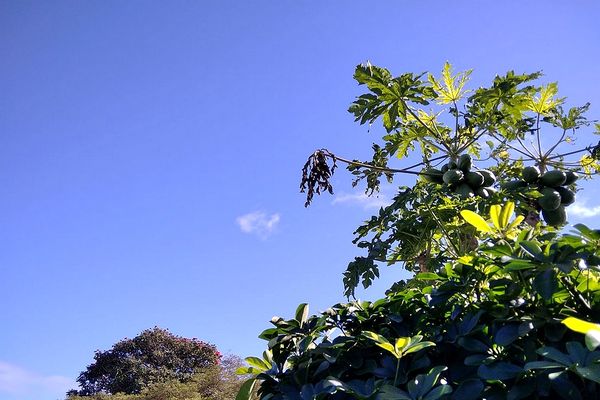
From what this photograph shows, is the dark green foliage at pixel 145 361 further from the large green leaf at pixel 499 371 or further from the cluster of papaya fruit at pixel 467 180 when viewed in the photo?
the large green leaf at pixel 499 371

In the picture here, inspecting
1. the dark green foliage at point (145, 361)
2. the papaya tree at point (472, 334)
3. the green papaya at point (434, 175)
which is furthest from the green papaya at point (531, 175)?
the dark green foliage at point (145, 361)

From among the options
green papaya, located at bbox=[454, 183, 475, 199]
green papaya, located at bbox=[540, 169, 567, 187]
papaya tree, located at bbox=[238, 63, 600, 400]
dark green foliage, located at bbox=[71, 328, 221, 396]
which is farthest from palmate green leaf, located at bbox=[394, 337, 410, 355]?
dark green foliage, located at bbox=[71, 328, 221, 396]

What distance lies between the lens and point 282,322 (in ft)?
5.46

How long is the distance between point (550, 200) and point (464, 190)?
0.54 metres

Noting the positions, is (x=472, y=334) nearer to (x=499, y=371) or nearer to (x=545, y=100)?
(x=499, y=371)

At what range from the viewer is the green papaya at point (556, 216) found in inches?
137

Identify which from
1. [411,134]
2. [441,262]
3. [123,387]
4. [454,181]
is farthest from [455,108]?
[123,387]

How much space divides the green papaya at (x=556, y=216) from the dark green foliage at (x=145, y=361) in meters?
15.2

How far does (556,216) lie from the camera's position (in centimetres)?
348

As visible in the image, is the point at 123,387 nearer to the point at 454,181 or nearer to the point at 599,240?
the point at 454,181

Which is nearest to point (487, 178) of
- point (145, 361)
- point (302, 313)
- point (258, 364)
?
point (302, 313)

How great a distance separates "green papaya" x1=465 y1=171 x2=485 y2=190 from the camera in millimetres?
3588

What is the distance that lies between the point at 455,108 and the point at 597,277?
315cm

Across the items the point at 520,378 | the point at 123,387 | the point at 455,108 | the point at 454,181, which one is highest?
the point at 123,387
